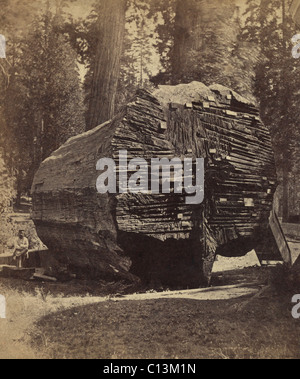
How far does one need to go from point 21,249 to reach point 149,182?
48.2 inches

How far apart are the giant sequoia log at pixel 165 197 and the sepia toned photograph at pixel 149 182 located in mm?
11

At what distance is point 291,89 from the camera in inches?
143

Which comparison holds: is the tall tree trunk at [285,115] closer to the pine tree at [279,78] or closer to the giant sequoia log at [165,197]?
the pine tree at [279,78]

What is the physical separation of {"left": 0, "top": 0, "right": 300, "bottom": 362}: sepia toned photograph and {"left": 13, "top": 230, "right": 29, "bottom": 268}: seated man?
1 cm

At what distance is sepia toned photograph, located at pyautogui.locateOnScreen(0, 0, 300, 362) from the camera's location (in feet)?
10.5

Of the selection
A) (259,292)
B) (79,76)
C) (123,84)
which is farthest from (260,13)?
(259,292)

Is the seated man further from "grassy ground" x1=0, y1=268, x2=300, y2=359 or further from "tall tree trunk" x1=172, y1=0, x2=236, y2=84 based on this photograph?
"tall tree trunk" x1=172, y1=0, x2=236, y2=84

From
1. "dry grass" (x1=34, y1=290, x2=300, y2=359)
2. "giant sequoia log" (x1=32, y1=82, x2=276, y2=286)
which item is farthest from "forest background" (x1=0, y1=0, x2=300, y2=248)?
"dry grass" (x1=34, y1=290, x2=300, y2=359)

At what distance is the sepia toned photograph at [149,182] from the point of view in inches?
125

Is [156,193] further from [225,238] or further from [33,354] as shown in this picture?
[33,354]

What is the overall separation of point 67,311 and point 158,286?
2.19ft

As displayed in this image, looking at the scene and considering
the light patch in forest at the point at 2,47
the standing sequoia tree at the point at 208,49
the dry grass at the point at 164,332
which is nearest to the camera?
the dry grass at the point at 164,332

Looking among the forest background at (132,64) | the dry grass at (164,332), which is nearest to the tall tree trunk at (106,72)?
the forest background at (132,64)

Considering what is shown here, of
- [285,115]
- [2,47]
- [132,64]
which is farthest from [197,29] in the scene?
[2,47]
